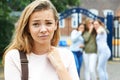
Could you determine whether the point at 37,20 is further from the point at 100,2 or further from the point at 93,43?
the point at 100,2

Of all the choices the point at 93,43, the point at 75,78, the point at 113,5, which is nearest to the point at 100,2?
the point at 113,5

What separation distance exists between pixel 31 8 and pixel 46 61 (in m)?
0.37

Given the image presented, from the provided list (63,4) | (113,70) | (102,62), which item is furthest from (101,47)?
(63,4)

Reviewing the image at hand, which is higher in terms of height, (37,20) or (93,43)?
(37,20)

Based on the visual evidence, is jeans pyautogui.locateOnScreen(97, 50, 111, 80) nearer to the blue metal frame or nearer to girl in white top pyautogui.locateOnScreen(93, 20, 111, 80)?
girl in white top pyautogui.locateOnScreen(93, 20, 111, 80)

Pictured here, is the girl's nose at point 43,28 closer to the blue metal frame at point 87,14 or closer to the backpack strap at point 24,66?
the backpack strap at point 24,66

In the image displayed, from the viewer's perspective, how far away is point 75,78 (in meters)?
2.76

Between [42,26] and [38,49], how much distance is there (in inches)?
7.0

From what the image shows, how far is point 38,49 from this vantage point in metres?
2.73

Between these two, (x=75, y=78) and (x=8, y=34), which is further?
(x=8, y=34)

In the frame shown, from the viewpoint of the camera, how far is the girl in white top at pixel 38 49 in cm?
264

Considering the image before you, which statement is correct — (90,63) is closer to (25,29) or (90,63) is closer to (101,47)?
(101,47)

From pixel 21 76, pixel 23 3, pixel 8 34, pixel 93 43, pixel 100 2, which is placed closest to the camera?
pixel 21 76

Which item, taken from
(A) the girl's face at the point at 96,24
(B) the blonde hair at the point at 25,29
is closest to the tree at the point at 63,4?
(A) the girl's face at the point at 96,24
